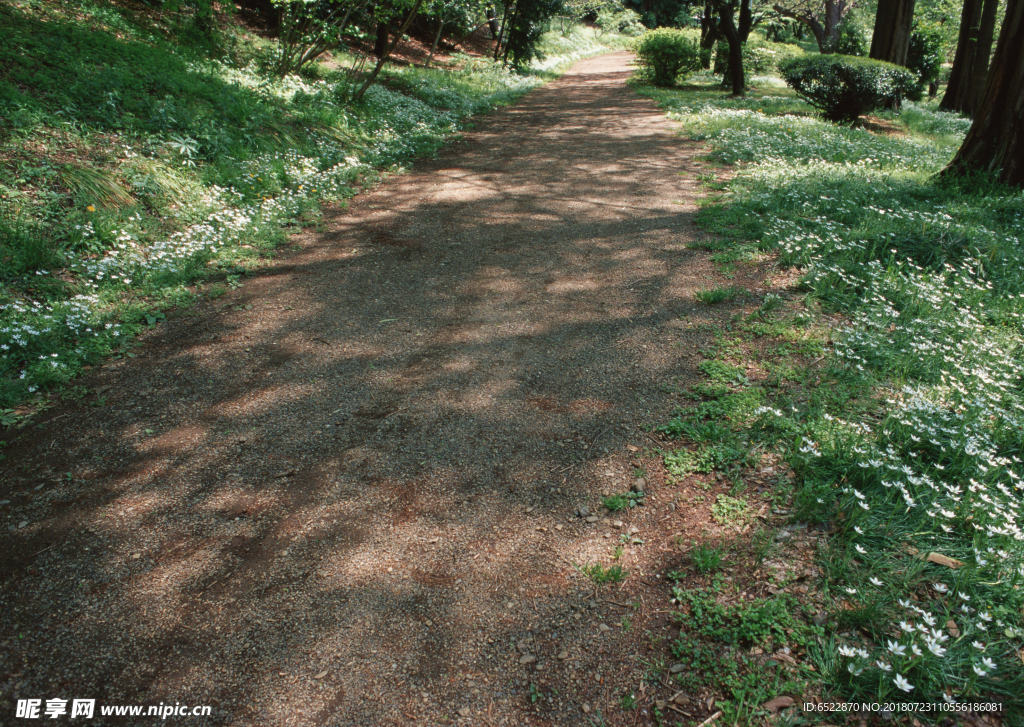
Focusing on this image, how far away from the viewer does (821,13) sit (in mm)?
32375

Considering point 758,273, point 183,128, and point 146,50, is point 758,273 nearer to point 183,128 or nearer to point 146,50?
point 183,128

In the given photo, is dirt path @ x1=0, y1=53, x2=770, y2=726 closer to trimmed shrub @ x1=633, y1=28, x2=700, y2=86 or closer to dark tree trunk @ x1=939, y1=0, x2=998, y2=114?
dark tree trunk @ x1=939, y1=0, x2=998, y2=114

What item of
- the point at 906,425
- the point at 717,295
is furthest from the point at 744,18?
the point at 906,425

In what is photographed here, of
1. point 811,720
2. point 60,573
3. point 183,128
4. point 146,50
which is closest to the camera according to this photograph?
point 811,720

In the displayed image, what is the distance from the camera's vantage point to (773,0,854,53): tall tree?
28.9m

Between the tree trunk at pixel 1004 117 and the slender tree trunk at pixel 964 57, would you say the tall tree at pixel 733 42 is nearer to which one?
the slender tree trunk at pixel 964 57

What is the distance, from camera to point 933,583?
7.79 feet

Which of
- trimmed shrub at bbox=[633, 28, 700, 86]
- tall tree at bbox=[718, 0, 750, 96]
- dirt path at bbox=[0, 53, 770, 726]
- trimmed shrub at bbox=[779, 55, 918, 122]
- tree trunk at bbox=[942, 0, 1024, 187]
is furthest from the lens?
trimmed shrub at bbox=[633, 28, 700, 86]

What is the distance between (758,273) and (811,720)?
430cm

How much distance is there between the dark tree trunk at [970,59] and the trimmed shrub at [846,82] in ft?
5.96

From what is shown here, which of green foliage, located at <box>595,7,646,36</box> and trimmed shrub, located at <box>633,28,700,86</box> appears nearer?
trimmed shrub, located at <box>633,28,700,86</box>

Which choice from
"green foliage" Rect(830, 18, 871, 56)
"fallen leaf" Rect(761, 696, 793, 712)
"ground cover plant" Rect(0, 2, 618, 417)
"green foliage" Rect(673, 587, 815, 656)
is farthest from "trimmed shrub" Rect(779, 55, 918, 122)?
"fallen leaf" Rect(761, 696, 793, 712)

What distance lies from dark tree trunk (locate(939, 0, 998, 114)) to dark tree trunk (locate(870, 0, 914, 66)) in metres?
1.25

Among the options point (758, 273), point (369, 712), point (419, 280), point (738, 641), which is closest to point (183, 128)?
point (419, 280)
